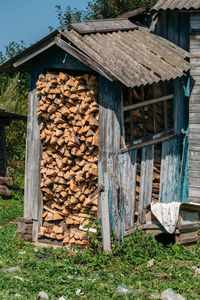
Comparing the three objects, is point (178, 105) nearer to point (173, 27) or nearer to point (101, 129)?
point (173, 27)

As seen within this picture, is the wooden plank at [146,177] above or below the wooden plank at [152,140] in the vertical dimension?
below

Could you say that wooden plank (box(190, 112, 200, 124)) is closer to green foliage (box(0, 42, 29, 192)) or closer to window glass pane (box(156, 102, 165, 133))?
window glass pane (box(156, 102, 165, 133))

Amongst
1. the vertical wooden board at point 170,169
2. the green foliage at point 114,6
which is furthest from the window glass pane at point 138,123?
the green foliage at point 114,6

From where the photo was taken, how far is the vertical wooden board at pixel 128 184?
7297 mm

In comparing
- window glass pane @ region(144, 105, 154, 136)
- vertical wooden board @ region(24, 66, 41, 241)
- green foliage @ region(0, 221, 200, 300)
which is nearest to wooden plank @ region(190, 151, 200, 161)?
window glass pane @ region(144, 105, 154, 136)

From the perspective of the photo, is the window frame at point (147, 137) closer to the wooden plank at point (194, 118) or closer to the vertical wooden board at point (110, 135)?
the vertical wooden board at point (110, 135)

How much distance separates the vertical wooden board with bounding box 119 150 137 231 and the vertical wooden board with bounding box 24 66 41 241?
5.88 ft

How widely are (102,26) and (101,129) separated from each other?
224 centimetres

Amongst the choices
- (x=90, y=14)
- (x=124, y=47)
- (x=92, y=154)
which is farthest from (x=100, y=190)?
(x=90, y=14)

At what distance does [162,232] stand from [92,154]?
1.87 meters

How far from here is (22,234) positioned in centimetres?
820

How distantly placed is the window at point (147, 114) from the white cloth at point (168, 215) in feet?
3.94

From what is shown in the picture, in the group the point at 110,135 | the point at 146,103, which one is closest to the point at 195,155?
the point at 146,103

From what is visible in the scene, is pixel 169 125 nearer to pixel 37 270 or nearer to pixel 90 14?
pixel 37 270
